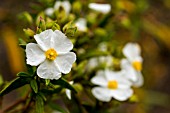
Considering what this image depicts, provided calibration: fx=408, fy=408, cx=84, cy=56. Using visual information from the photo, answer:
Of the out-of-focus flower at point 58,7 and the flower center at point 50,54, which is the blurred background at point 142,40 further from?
the flower center at point 50,54

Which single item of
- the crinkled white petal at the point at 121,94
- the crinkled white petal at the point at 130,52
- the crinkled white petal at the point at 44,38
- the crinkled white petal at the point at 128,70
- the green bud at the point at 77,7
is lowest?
the crinkled white petal at the point at 121,94

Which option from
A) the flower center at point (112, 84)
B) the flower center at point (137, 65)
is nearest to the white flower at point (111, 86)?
the flower center at point (112, 84)

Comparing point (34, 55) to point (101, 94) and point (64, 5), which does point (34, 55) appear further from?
point (64, 5)

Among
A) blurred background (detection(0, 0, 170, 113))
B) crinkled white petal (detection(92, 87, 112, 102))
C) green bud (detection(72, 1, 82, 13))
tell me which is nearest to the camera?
crinkled white petal (detection(92, 87, 112, 102))

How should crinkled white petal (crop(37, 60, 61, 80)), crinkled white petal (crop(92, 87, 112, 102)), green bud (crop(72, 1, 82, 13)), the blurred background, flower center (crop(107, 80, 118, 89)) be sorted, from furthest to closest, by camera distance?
the blurred background → green bud (crop(72, 1, 82, 13)) → flower center (crop(107, 80, 118, 89)) → crinkled white petal (crop(92, 87, 112, 102)) → crinkled white petal (crop(37, 60, 61, 80))

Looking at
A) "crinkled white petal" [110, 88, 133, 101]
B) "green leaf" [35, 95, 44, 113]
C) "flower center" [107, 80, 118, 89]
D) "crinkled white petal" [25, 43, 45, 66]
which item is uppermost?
"crinkled white petal" [25, 43, 45, 66]

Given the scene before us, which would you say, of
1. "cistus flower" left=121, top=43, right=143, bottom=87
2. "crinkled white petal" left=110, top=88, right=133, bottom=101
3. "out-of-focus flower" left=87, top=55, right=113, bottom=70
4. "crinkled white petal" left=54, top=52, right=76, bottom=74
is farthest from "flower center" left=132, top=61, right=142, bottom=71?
"crinkled white petal" left=54, top=52, right=76, bottom=74

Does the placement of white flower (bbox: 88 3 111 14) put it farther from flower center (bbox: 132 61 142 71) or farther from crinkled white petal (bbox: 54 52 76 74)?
crinkled white petal (bbox: 54 52 76 74)
